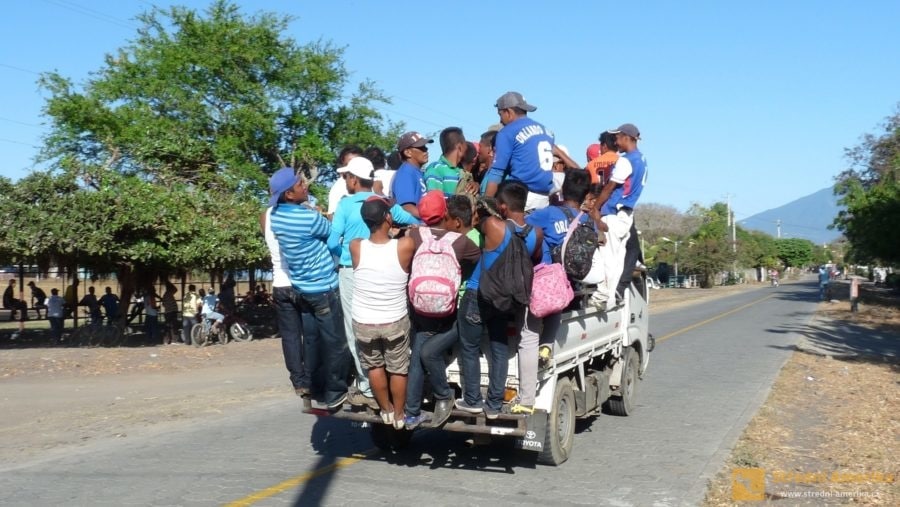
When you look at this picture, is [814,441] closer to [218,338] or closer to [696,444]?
[696,444]

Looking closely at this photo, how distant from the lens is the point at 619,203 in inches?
376

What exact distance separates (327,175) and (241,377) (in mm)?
12511

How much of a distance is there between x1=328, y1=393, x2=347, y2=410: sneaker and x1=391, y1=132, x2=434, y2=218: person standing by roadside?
68.0 inches

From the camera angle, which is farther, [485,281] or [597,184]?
[597,184]

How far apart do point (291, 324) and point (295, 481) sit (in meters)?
1.33

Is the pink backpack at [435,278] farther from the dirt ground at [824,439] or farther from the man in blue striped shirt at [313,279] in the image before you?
the dirt ground at [824,439]

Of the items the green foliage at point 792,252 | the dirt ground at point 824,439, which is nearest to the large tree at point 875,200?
the dirt ground at point 824,439

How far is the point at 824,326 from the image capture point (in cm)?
2758

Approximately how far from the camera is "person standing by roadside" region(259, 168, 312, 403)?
25.0 ft

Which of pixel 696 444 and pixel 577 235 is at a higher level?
pixel 577 235

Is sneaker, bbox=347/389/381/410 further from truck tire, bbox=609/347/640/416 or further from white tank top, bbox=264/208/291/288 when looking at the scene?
truck tire, bbox=609/347/640/416

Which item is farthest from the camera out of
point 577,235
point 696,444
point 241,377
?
point 241,377

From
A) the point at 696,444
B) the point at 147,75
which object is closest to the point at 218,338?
the point at 147,75

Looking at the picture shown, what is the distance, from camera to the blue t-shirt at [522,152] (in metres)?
7.99
